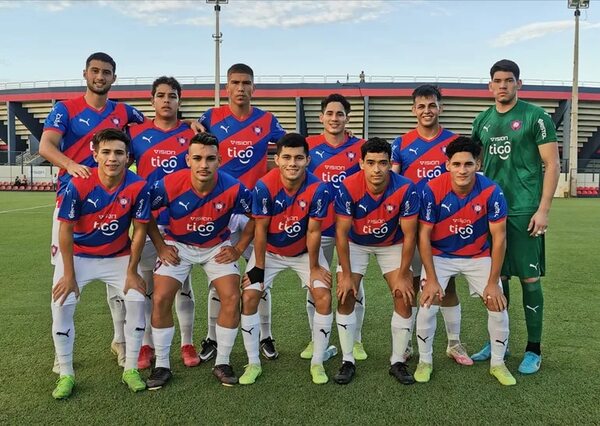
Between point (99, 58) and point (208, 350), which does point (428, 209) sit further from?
point (99, 58)

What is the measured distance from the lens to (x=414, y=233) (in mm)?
3516

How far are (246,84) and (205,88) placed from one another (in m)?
26.5

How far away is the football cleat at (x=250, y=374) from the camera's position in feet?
10.9

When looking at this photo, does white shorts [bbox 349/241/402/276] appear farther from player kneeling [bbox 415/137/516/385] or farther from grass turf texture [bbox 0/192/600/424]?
grass turf texture [bbox 0/192/600/424]

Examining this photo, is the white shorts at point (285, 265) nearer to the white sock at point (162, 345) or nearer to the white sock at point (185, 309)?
the white sock at point (185, 309)

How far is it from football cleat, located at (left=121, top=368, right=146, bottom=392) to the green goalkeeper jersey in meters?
3.03

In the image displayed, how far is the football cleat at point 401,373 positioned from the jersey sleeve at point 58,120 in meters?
3.12

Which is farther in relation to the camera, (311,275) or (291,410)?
(311,275)

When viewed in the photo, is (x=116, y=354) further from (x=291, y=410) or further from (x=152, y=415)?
(x=291, y=410)

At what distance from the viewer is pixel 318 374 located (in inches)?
134

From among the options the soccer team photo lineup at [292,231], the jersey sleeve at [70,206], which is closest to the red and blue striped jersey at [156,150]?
the soccer team photo lineup at [292,231]

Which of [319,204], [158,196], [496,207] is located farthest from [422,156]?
[158,196]

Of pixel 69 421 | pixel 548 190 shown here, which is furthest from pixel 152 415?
pixel 548 190

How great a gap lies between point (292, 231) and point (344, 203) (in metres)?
0.45
